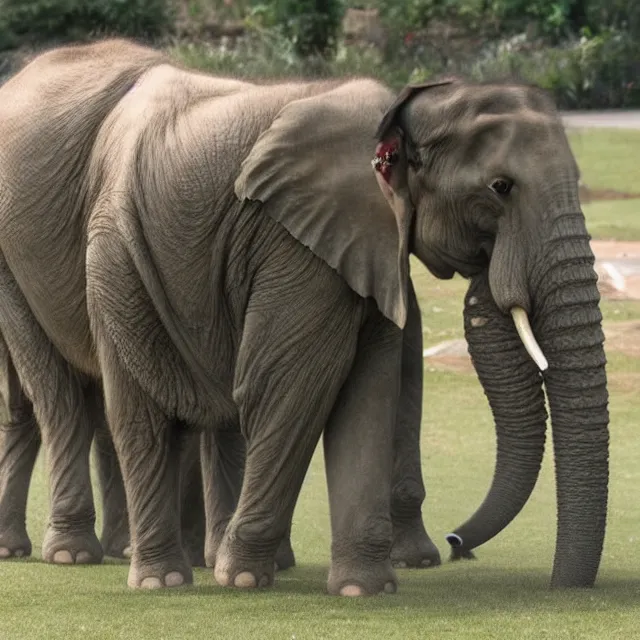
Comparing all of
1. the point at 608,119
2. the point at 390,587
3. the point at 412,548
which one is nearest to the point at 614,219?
the point at 608,119

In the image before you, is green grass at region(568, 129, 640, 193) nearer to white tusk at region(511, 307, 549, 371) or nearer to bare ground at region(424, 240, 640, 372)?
bare ground at region(424, 240, 640, 372)

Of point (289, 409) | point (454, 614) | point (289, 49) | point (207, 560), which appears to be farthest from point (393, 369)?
point (289, 49)

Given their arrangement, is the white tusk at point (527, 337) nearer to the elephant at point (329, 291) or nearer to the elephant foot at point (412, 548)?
the elephant at point (329, 291)

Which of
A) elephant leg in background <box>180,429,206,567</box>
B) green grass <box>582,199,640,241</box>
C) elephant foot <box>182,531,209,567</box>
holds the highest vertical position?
elephant leg in background <box>180,429,206,567</box>

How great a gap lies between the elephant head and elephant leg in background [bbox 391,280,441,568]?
1175 millimetres

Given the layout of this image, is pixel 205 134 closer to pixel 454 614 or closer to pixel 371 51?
pixel 454 614

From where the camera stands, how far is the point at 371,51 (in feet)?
127

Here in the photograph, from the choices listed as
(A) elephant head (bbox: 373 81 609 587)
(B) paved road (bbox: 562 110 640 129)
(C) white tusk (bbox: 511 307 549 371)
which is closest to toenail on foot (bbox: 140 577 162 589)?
(A) elephant head (bbox: 373 81 609 587)

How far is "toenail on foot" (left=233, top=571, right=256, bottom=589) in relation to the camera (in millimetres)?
8188

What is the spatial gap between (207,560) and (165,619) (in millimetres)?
1962

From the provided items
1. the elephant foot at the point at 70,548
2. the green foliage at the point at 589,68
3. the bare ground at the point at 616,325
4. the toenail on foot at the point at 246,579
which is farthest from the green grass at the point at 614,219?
the toenail on foot at the point at 246,579

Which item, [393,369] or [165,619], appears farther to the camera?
[393,369]

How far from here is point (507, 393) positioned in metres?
7.86

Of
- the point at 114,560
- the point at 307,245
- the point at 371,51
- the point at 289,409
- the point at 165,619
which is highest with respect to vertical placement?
the point at 307,245
